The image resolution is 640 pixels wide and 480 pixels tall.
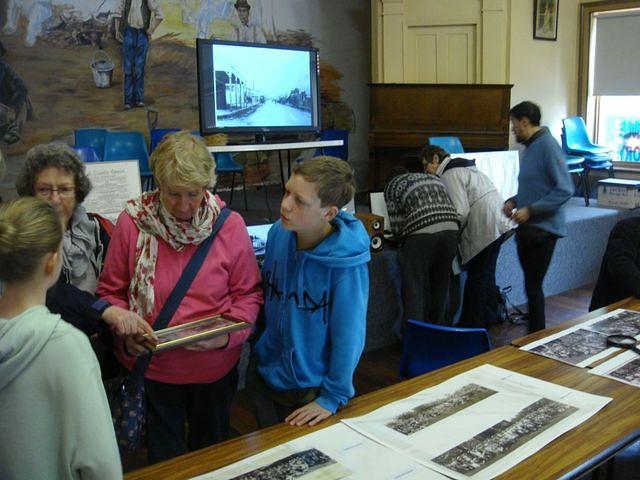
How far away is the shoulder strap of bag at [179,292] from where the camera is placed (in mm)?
1650

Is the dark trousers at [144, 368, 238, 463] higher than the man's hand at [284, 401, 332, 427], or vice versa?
the man's hand at [284, 401, 332, 427]

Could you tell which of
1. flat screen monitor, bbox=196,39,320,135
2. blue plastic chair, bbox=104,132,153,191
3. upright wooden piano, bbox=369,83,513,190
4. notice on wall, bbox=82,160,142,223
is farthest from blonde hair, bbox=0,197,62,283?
upright wooden piano, bbox=369,83,513,190

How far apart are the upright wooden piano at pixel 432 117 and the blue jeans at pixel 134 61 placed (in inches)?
112

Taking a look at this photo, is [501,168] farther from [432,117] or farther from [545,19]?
[545,19]

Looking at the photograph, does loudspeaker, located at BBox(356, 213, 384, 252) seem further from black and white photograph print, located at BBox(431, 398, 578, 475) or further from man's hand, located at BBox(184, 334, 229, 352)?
black and white photograph print, located at BBox(431, 398, 578, 475)

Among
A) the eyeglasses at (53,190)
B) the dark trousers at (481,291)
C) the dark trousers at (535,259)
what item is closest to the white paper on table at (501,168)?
the dark trousers at (481,291)

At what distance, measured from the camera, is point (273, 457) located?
1296 millimetres

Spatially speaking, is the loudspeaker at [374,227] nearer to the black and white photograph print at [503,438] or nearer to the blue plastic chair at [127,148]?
the black and white photograph print at [503,438]

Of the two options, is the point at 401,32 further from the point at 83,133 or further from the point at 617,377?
the point at 617,377

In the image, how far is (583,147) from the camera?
850 cm

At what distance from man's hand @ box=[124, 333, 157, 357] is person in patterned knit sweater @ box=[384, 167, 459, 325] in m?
2.56

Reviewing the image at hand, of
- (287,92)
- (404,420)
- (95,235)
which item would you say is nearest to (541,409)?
(404,420)

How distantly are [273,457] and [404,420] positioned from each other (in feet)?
1.08

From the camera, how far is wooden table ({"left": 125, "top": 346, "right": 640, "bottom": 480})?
1252 mm
